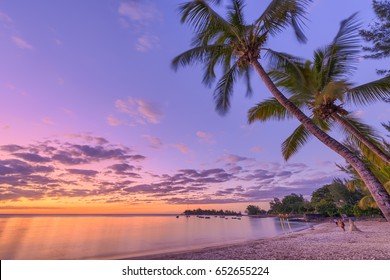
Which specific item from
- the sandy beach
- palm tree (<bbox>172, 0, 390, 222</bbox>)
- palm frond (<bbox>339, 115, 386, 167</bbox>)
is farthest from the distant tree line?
palm tree (<bbox>172, 0, 390, 222</bbox>)

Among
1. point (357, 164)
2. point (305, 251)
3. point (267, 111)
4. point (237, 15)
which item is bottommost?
point (305, 251)

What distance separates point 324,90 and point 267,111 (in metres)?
3.16

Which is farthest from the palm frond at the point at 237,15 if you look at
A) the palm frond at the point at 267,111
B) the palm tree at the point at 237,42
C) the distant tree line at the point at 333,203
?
the distant tree line at the point at 333,203

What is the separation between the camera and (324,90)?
6465 mm

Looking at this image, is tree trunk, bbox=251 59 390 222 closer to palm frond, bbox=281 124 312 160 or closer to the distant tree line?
palm frond, bbox=281 124 312 160

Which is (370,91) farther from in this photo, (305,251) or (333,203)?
(333,203)

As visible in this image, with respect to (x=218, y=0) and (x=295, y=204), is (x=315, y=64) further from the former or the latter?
(x=295, y=204)

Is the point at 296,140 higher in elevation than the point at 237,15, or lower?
lower

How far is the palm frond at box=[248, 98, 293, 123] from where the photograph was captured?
31.1 ft

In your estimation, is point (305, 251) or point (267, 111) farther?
point (305, 251)

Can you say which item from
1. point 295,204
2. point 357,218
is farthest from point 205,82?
point 295,204

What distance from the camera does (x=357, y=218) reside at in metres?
33.9

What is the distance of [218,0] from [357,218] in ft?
118

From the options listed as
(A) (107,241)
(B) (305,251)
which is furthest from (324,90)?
(A) (107,241)
